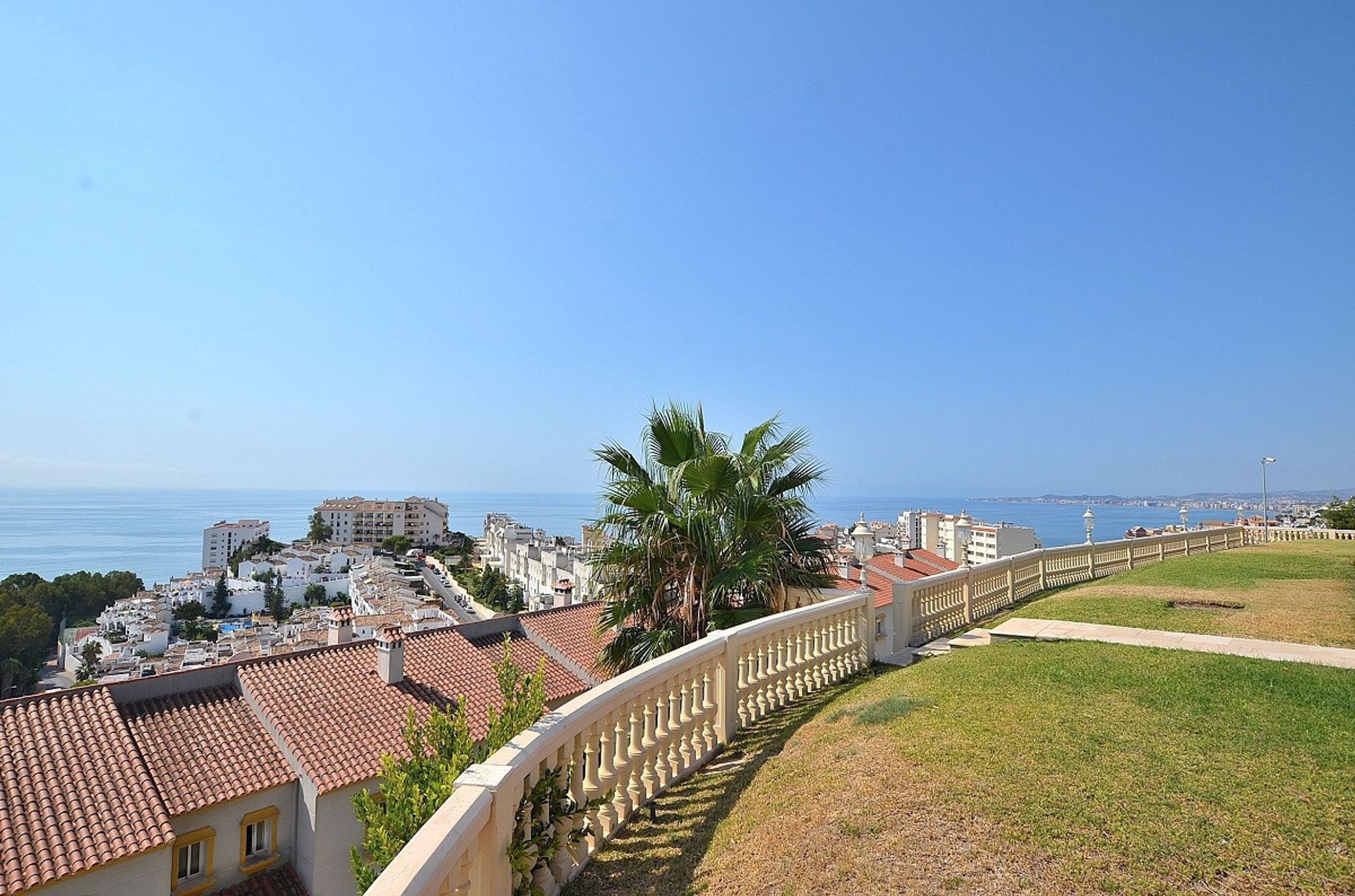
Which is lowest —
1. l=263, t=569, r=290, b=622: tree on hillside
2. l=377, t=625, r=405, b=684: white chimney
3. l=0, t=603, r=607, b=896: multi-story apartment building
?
l=263, t=569, r=290, b=622: tree on hillside

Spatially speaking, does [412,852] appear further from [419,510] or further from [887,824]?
[419,510]

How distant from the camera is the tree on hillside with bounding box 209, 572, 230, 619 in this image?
90188mm

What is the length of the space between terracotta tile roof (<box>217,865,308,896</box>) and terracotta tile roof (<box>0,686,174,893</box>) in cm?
275

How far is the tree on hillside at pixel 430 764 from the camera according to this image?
11.7 feet

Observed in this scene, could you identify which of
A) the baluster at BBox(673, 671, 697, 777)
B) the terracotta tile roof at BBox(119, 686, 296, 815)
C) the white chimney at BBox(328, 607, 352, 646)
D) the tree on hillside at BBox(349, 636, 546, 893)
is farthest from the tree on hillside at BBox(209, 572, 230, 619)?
the tree on hillside at BBox(349, 636, 546, 893)

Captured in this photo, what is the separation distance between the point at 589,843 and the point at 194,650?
208 feet

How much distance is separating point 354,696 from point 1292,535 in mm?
40102

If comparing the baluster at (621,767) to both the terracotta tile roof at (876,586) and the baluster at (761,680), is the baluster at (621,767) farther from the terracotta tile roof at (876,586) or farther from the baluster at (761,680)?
the terracotta tile roof at (876,586)

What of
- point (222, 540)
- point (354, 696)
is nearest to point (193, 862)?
point (354, 696)

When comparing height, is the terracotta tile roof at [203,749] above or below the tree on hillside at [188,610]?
above

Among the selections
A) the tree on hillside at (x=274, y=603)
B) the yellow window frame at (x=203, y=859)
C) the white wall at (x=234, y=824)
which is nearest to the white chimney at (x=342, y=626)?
the white wall at (x=234, y=824)

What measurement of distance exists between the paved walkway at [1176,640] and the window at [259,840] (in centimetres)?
1775

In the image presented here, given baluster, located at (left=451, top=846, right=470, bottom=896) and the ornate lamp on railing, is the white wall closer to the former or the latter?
baluster, located at (left=451, top=846, right=470, bottom=896)

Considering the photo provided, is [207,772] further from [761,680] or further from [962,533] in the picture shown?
[962,533]
